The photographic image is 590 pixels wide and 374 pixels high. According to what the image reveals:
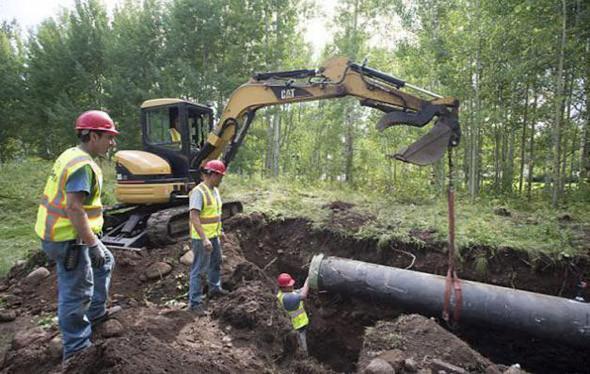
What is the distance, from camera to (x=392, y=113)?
454cm

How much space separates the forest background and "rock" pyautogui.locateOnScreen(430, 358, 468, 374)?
6269 millimetres

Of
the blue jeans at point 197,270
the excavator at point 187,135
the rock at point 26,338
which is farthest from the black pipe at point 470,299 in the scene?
the rock at point 26,338

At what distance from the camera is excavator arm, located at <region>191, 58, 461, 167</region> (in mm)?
3855

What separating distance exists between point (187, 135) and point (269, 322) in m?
3.71

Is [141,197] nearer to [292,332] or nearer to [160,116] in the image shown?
[160,116]

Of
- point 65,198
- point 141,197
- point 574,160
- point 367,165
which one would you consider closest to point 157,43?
point 367,165

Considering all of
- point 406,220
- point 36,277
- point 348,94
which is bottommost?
point 36,277

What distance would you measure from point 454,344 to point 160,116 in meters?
5.69

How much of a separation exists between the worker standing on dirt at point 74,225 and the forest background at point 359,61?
7.61 meters

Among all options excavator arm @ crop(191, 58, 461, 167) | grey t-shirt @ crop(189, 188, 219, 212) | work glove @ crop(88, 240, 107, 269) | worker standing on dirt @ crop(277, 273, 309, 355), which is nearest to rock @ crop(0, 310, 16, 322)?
work glove @ crop(88, 240, 107, 269)

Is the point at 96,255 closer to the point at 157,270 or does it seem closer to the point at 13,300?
the point at 157,270

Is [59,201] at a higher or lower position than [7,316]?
higher

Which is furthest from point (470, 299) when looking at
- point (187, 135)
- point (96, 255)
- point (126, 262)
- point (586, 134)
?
point (586, 134)

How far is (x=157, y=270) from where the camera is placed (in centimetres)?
492
